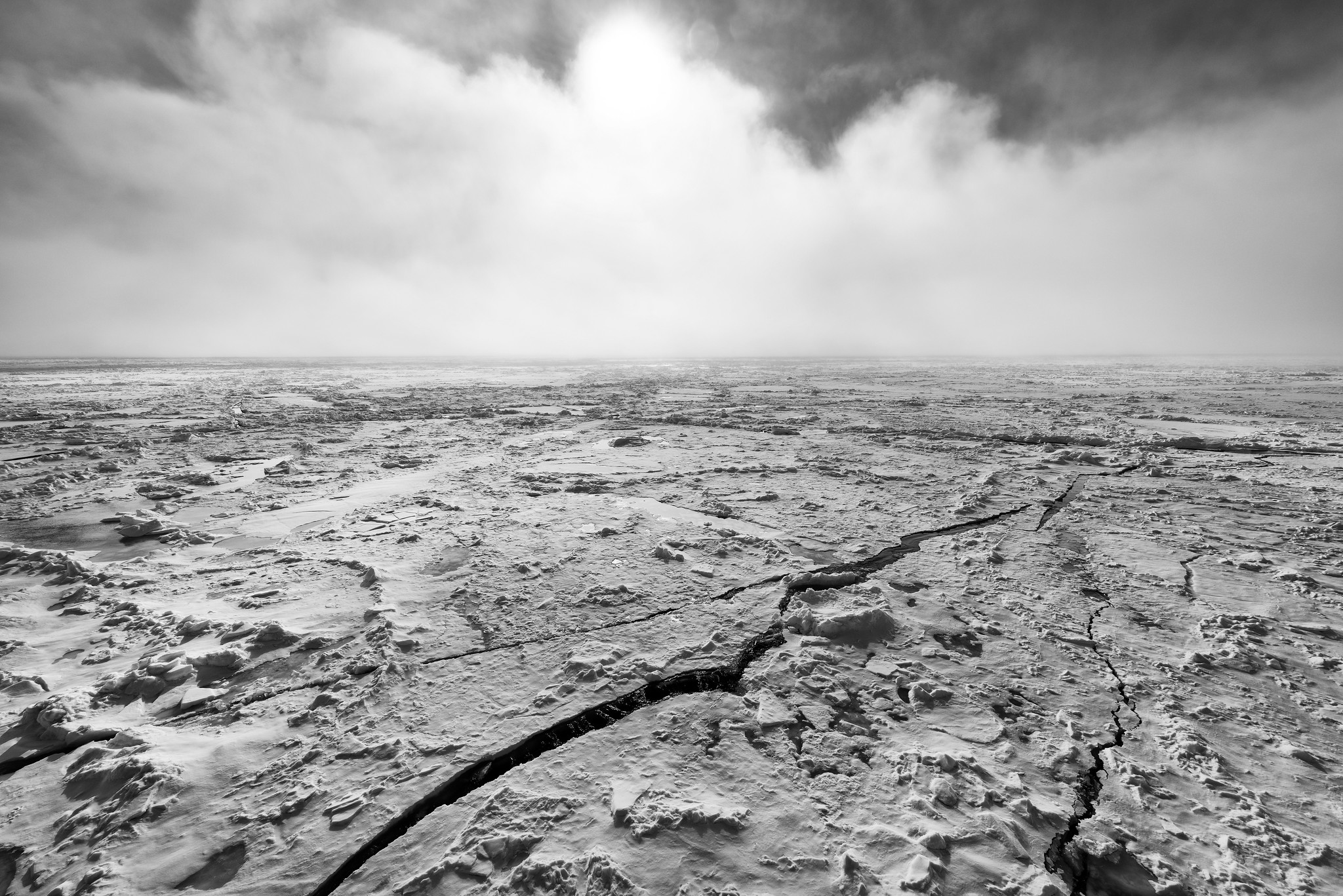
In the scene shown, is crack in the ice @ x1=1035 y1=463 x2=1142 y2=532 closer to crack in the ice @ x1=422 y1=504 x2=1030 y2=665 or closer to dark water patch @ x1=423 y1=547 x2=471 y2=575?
crack in the ice @ x1=422 y1=504 x2=1030 y2=665

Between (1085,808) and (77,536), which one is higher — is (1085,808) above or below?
below

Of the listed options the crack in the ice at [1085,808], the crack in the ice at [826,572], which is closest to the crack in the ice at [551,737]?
the crack in the ice at [826,572]

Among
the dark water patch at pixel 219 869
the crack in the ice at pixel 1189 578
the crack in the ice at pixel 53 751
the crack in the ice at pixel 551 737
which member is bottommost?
the dark water patch at pixel 219 869

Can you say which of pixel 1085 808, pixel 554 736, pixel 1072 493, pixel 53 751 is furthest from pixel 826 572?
pixel 53 751

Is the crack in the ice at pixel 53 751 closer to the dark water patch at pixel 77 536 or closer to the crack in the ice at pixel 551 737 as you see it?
the crack in the ice at pixel 551 737

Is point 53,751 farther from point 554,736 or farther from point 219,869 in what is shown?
point 554,736

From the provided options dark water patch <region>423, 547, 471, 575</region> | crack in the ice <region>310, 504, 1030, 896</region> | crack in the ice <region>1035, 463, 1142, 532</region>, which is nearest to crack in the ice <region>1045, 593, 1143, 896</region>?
crack in the ice <region>310, 504, 1030, 896</region>

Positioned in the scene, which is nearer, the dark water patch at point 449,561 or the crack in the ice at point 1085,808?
the crack in the ice at point 1085,808
